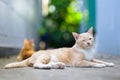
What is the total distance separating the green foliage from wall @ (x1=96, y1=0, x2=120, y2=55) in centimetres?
1092

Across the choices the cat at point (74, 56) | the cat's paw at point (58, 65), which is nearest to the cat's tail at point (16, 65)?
the cat at point (74, 56)

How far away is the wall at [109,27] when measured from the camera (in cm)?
791

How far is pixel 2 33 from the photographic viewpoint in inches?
315

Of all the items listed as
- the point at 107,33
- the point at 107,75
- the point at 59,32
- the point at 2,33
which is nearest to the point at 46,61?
the point at 107,75

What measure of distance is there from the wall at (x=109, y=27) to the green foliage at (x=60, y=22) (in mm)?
10919

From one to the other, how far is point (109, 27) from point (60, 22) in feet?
44.9

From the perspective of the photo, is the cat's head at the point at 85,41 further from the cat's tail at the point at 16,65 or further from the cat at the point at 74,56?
the cat's tail at the point at 16,65

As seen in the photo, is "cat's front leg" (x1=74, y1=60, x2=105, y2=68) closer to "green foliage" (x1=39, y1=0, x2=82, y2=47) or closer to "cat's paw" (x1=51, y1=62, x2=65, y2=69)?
"cat's paw" (x1=51, y1=62, x2=65, y2=69)

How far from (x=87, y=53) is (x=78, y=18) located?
17.7 metres

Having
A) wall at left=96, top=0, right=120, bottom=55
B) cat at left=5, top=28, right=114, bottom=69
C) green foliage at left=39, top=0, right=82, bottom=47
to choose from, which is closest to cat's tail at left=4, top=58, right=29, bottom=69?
cat at left=5, top=28, right=114, bottom=69

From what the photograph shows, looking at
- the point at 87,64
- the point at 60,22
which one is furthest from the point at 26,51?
the point at 60,22

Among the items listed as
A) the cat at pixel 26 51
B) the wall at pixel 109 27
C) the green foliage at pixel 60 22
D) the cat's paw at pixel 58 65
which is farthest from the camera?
the green foliage at pixel 60 22

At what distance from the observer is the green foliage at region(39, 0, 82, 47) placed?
20.8 meters

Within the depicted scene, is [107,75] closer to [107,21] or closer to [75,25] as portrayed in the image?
[107,21]
